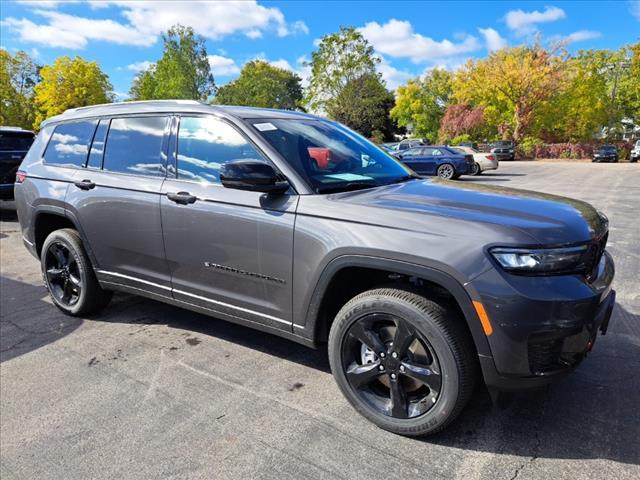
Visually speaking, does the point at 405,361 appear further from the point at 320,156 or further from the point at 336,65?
the point at 336,65

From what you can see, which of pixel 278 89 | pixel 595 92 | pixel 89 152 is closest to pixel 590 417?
pixel 89 152

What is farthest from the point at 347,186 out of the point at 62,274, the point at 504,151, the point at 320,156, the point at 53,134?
the point at 504,151

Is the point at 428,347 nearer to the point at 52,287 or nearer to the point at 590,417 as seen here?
the point at 590,417

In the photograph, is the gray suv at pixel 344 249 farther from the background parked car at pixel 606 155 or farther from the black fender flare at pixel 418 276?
the background parked car at pixel 606 155

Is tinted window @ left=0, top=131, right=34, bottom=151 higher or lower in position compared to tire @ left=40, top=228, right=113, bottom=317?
higher

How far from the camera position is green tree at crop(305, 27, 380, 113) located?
39656 mm

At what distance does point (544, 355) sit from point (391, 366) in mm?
741

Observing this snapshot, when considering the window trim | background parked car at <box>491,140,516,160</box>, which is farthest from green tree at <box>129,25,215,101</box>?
the window trim

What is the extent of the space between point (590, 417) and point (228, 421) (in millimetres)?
2037

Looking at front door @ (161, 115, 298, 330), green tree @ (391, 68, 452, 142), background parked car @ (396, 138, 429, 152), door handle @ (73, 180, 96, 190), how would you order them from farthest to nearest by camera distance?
green tree @ (391, 68, 452, 142)
background parked car @ (396, 138, 429, 152)
door handle @ (73, 180, 96, 190)
front door @ (161, 115, 298, 330)

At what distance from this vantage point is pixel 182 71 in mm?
56031

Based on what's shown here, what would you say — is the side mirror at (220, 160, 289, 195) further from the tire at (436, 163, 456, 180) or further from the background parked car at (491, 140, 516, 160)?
the background parked car at (491, 140, 516, 160)

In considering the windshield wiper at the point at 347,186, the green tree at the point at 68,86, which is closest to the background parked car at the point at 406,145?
the windshield wiper at the point at 347,186

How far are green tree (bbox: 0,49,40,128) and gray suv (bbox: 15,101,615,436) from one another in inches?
2261
